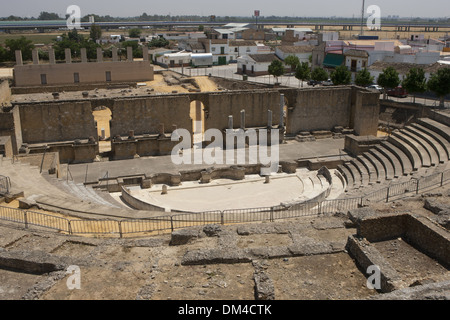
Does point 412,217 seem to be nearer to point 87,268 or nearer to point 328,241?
point 328,241

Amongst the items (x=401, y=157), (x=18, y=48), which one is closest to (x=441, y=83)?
(x=401, y=157)

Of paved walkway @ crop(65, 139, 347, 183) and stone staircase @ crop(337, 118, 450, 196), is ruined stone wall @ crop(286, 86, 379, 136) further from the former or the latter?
stone staircase @ crop(337, 118, 450, 196)

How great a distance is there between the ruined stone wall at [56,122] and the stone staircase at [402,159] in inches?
655

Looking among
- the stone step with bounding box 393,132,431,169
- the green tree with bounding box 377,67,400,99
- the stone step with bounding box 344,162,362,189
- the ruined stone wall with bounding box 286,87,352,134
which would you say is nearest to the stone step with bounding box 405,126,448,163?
the stone step with bounding box 393,132,431,169

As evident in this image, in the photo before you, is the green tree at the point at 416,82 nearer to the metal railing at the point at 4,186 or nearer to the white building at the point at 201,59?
the metal railing at the point at 4,186

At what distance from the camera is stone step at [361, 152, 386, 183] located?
2232 centimetres

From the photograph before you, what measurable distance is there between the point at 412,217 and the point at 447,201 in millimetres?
4560

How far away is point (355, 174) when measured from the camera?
2445 cm

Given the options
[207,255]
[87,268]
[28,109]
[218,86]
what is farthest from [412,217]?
[218,86]

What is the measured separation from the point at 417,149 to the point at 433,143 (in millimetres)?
1035

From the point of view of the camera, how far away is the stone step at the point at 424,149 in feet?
72.7

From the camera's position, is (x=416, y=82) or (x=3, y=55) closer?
(x=416, y=82)

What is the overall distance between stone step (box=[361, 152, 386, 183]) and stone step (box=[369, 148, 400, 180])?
182 mm

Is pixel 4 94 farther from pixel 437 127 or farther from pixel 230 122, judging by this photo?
pixel 437 127
